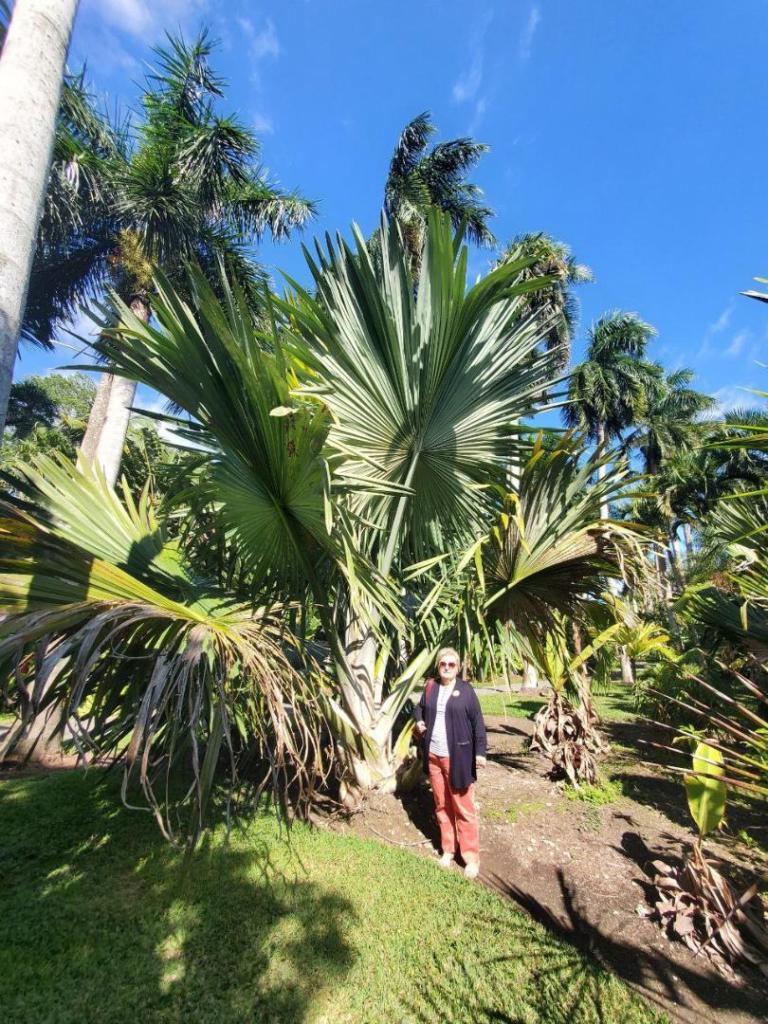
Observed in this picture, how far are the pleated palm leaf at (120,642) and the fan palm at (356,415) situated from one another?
60 cm

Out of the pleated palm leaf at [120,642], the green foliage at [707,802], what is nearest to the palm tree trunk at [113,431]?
the pleated palm leaf at [120,642]

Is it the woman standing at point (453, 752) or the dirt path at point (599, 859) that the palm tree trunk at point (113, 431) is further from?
the dirt path at point (599, 859)

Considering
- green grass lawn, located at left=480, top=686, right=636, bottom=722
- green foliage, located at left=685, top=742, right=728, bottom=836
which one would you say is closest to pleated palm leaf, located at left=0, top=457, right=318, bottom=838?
green foliage, located at left=685, top=742, right=728, bottom=836

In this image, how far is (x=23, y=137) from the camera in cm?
212

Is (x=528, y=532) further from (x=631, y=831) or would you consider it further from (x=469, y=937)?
(x=631, y=831)

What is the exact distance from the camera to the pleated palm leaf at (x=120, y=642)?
6.45ft

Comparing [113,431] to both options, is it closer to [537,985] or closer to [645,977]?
[537,985]

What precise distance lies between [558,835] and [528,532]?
260cm

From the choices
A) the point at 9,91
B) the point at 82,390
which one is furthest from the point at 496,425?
the point at 82,390

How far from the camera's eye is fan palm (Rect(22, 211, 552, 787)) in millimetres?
2619

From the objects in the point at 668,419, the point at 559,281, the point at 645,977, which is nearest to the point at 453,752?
the point at 645,977

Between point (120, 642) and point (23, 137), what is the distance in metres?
2.32

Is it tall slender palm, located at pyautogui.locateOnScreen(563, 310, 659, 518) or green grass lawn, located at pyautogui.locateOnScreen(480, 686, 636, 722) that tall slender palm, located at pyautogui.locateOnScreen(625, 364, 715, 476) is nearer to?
tall slender palm, located at pyautogui.locateOnScreen(563, 310, 659, 518)

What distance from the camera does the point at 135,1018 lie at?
6.83 feet
